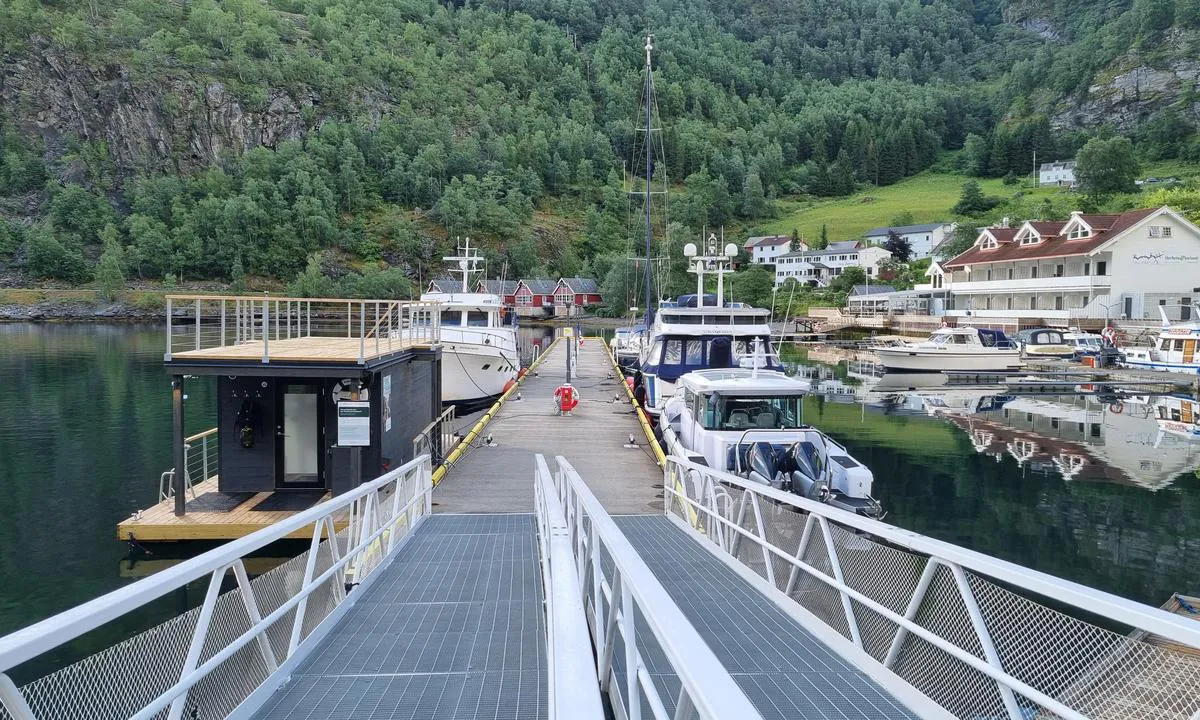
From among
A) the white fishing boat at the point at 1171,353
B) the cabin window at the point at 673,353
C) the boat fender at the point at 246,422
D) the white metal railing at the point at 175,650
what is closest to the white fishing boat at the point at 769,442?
the boat fender at the point at 246,422

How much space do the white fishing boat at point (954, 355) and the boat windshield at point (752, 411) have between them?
36085 mm

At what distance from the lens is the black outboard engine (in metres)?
26.4

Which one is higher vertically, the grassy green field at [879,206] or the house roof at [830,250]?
the grassy green field at [879,206]

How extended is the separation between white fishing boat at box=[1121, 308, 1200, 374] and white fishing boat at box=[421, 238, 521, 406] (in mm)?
35684

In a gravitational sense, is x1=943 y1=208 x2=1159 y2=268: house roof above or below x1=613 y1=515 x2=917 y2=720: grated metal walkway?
above

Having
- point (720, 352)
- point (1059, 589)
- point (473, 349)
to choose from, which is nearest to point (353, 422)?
point (1059, 589)

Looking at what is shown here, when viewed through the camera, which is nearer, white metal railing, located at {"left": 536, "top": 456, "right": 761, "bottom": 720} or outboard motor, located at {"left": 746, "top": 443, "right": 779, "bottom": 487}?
white metal railing, located at {"left": 536, "top": 456, "right": 761, "bottom": 720}

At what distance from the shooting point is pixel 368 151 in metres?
150

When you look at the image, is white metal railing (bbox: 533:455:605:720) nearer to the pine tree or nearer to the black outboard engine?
the black outboard engine

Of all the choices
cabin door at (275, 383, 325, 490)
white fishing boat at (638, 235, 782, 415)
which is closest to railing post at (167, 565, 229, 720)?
cabin door at (275, 383, 325, 490)

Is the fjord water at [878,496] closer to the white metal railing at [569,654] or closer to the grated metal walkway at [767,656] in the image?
the grated metal walkway at [767,656]

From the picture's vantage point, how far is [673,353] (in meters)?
26.6

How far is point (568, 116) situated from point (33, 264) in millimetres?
117424

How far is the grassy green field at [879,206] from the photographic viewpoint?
130125mm
